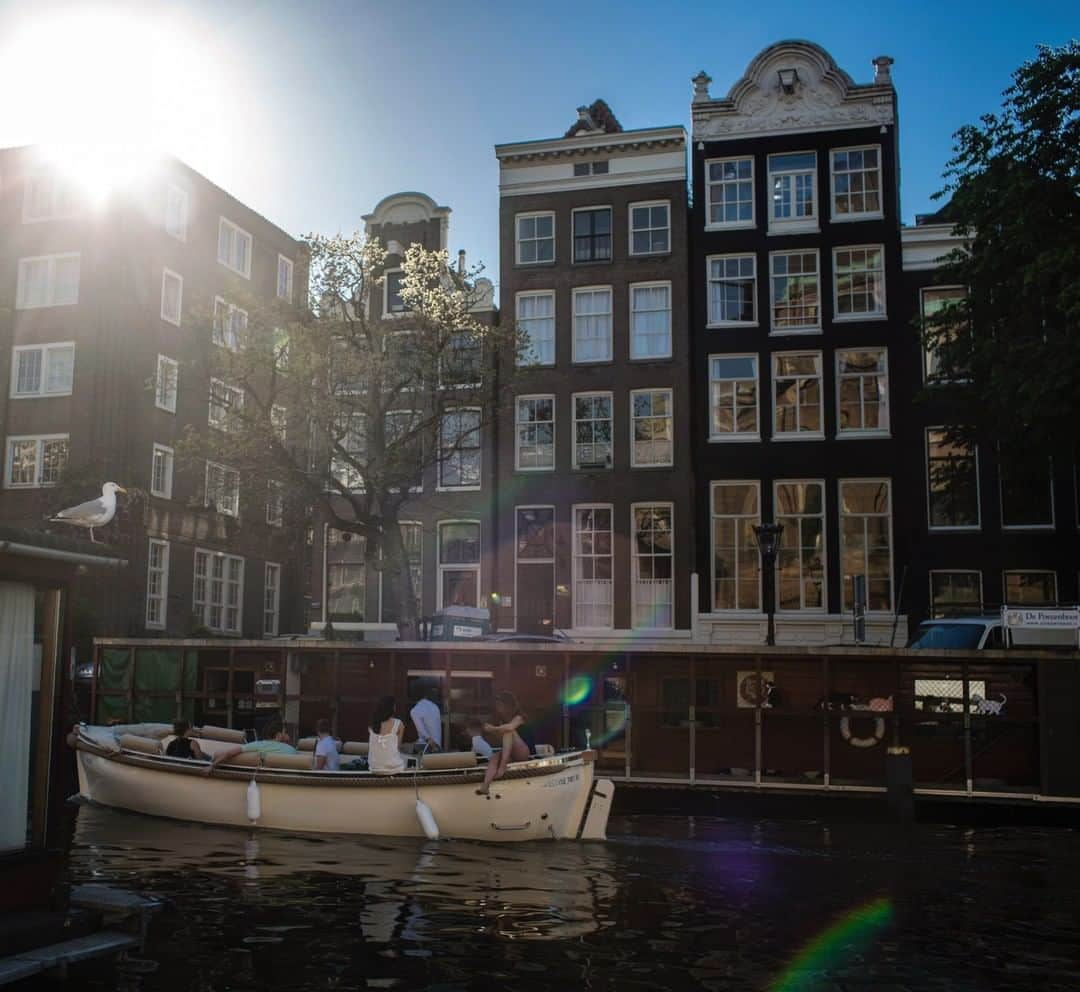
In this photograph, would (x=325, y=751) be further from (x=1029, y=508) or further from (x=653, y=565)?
(x=1029, y=508)

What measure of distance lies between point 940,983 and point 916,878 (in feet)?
17.9

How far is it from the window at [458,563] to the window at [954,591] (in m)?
13.9

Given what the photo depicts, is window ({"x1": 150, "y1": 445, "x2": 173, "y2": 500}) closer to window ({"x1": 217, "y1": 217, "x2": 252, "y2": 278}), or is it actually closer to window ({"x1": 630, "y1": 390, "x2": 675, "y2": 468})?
window ({"x1": 217, "y1": 217, "x2": 252, "y2": 278})

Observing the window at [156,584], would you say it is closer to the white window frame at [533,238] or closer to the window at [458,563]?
the window at [458,563]

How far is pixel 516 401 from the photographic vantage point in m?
38.0

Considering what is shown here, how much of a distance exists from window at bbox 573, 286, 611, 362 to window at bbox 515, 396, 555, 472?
188 centimetres

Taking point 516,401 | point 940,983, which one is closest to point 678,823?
point 940,983

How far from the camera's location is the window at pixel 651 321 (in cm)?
3722

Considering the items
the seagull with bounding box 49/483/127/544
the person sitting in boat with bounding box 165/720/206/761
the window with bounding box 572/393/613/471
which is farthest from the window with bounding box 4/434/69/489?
the person sitting in boat with bounding box 165/720/206/761

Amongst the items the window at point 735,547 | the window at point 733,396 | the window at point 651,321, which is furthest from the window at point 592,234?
the window at point 735,547

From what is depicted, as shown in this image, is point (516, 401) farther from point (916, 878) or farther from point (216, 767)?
point (916, 878)

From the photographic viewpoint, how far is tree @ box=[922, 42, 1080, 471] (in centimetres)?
2431

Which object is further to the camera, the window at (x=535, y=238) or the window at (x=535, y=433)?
the window at (x=535, y=238)

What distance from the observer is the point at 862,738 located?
73.6 feet
